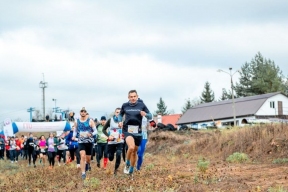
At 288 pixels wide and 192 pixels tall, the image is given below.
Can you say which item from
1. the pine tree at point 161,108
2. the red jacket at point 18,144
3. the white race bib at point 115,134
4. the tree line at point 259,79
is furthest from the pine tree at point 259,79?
the white race bib at point 115,134

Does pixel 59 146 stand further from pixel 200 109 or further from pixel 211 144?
pixel 200 109

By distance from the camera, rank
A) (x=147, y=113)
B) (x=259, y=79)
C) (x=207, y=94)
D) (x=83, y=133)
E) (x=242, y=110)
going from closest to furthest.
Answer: (x=147, y=113), (x=83, y=133), (x=242, y=110), (x=259, y=79), (x=207, y=94)

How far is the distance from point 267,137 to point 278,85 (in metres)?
67.3

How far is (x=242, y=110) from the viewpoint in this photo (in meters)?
72.1

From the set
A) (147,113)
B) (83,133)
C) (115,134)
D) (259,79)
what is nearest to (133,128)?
(147,113)

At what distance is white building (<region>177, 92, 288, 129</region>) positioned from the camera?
70438 mm

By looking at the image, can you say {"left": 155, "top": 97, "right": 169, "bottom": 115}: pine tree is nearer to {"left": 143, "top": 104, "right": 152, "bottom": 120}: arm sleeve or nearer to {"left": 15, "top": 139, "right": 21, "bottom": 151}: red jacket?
{"left": 15, "top": 139, "right": 21, "bottom": 151}: red jacket

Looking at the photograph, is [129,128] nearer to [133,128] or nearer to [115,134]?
A: [133,128]

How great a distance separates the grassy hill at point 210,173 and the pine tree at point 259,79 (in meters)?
60.7

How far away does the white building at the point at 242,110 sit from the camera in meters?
70.4

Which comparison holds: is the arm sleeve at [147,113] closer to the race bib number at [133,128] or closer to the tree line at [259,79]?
the race bib number at [133,128]

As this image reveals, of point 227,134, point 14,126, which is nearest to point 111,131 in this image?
point 227,134

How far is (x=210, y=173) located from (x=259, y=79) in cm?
7749

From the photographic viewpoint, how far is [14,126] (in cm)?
3331
